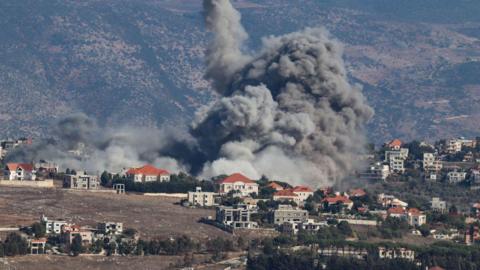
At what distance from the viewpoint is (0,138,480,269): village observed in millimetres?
120688

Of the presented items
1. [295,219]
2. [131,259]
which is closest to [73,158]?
[295,219]

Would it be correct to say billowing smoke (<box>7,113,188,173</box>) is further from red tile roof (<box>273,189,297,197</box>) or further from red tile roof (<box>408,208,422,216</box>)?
red tile roof (<box>408,208,422,216</box>)

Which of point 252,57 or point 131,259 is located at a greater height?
point 252,57

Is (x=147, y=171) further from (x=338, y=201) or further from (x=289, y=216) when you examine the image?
(x=289, y=216)

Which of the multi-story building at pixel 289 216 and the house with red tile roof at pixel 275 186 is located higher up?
the house with red tile roof at pixel 275 186

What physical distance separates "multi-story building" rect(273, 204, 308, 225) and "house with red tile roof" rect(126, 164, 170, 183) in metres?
11.1

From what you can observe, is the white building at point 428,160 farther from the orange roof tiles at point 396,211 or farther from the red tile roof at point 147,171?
the red tile roof at point 147,171

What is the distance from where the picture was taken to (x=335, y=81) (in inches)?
5886

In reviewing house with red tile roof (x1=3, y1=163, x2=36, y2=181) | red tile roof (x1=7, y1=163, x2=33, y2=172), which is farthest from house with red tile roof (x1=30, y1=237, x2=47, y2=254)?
red tile roof (x1=7, y1=163, x2=33, y2=172)

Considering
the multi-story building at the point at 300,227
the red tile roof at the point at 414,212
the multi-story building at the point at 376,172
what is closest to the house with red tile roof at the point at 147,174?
the multi-story building at the point at 300,227

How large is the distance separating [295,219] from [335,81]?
2032 centimetres

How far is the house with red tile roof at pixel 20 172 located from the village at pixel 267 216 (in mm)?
54

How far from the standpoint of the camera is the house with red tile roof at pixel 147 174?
141250 millimetres

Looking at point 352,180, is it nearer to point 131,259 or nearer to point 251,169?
point 251,169
